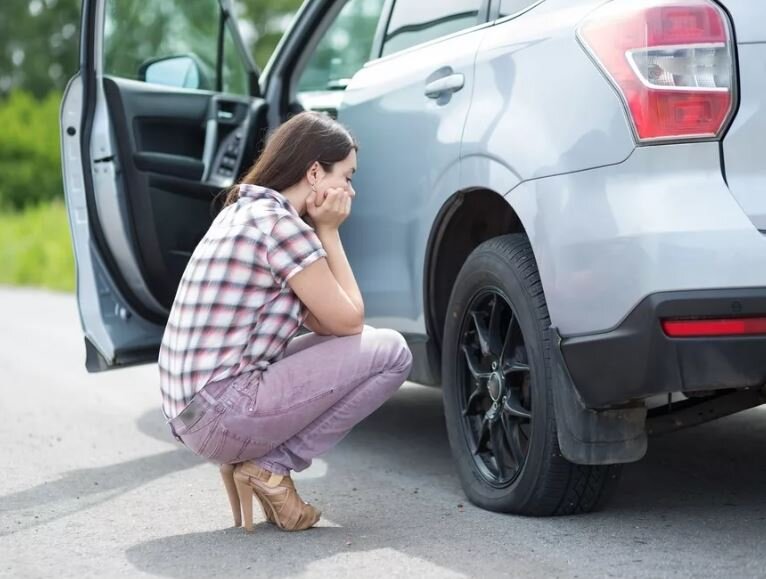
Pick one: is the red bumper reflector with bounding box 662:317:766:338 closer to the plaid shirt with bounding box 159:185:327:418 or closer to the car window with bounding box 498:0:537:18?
the plaid shirt with bounding box 159:185:327:418

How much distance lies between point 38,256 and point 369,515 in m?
15.5

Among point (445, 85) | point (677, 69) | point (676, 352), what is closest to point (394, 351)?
point (445, 85)

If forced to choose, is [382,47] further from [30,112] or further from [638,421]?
[30,112]

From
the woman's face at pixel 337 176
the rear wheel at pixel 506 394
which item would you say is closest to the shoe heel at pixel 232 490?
the rear wheel at pixel 506 394

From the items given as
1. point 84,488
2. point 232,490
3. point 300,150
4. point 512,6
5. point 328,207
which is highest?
point 512,6

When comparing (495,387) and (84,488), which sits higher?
(495,387)

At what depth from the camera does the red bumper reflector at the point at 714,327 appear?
325 cm

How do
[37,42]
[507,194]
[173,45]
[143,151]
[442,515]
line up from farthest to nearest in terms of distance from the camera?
1. [37,42]
2. [173,45]
3. [143,151]
4. [442,515]
5. [507,194]

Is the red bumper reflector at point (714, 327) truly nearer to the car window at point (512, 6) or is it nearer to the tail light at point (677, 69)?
the tail light at point (677, 69)

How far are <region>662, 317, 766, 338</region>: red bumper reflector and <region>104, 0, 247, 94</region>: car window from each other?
292cm

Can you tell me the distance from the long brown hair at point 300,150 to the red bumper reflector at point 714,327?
4.05 feet

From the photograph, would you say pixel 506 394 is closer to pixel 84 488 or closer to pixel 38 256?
pixel 84 488

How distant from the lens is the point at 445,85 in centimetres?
425

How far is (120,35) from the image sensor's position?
17.9 feet
